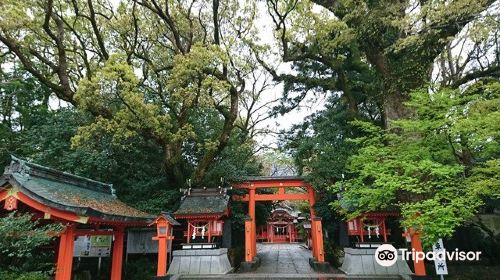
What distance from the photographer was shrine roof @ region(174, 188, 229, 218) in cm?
1254

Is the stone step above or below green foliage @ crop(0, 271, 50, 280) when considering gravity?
below

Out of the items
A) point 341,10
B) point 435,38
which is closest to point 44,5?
point 341,10

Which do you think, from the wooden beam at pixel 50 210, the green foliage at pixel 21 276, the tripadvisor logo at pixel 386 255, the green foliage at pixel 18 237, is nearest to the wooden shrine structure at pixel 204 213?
the wooden beam at pixel 50 210

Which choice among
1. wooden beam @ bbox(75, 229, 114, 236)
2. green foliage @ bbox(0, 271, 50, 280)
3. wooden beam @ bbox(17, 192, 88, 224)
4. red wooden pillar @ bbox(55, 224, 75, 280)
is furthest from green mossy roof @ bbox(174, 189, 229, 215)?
green foliage @ bbox(0, 271, 50, 280)

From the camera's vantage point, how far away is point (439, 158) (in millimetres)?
8086

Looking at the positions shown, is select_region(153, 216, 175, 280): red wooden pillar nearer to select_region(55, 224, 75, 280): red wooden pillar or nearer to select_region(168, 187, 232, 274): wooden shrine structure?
select_region(168, 187, 232, 274): wooden shrine structure

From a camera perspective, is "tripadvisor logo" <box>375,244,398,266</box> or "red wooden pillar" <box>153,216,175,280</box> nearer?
"red wooden pillar" <box>153,216,175,280</box>

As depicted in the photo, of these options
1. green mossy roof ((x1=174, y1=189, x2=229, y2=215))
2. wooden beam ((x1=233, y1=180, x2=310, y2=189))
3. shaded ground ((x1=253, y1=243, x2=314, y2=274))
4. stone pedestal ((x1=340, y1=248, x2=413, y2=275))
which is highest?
wooden beam ((x1=233, y1=180, x2=310, y2=189))

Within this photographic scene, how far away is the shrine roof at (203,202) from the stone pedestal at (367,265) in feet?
17.6

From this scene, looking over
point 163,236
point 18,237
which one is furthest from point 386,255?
point 18,237

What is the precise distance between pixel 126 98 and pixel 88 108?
182 centimetres

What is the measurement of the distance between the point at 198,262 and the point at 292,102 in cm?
1028

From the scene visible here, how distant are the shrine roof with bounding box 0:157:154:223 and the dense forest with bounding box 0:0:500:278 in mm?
1936

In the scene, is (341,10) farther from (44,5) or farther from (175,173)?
(44,5)
